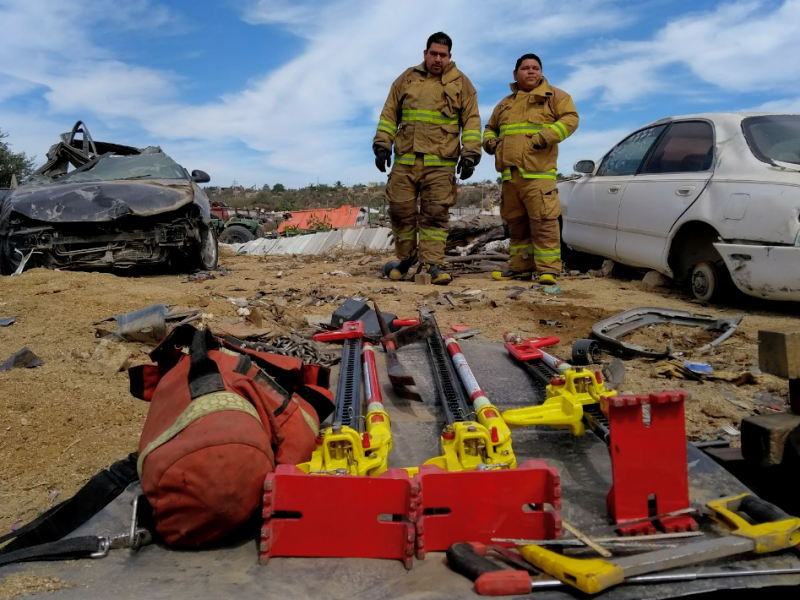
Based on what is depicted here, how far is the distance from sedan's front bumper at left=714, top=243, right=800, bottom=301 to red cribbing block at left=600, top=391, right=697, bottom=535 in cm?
318

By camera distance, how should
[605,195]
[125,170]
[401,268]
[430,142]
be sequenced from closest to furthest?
[605,195] < [430,142] < [401,268] < [125,170]

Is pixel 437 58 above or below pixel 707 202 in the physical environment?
above

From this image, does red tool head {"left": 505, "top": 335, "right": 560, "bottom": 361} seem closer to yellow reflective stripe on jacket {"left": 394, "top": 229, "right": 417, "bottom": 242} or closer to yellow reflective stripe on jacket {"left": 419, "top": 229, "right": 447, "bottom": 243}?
yellow reflective stripe on jacket {"left": 419, "top": 229, "right": 447, "bottom": 243}

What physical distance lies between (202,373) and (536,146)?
549 centimetres

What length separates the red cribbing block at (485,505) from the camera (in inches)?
59.5

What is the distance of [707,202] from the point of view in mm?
4762

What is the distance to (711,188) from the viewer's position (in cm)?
476

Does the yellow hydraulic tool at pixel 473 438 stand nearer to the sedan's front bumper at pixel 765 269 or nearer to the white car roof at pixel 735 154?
the sedan's front bumper at pixel 765 269

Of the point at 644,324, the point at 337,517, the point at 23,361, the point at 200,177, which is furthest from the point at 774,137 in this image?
the point at 200,177

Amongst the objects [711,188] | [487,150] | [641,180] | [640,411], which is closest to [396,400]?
[640,411]

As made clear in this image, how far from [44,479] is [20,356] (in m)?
1.33

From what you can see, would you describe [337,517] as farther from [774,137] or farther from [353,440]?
[774,137]

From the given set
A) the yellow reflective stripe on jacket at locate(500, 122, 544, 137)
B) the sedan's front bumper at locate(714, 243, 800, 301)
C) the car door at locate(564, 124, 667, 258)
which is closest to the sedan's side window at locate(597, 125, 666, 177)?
the car door at locate(564, 124, 667, 258)

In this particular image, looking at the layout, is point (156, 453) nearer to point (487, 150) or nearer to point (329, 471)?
point (329, 471)
